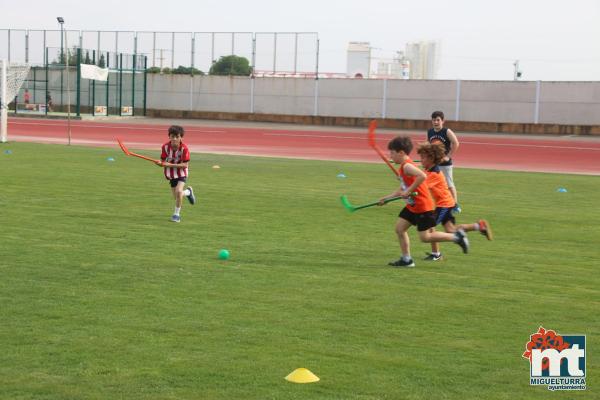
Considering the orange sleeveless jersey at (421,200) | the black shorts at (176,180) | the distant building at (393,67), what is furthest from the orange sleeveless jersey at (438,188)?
the distant building at (393,67)

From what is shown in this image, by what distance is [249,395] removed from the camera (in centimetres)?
611

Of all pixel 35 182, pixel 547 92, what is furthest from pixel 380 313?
pixel 547 92

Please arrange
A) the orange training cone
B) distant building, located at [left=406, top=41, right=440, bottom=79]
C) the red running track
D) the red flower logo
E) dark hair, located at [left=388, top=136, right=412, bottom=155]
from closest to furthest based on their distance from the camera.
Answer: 1. the orange training cone
2. the red flower logo
3. dark hair, located at [left=388, top=136, right=412, bottom=155]
4. the red running track
5. distant building, located at [left=406, top=41, right=440, bottom=79]

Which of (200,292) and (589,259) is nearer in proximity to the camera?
(200,292)

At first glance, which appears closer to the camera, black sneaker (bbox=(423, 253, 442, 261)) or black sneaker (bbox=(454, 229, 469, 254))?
black sneaker (bbox=(454, 229, 469, 254))

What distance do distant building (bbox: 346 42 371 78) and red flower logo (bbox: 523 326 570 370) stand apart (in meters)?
68.2

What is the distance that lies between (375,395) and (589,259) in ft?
20.3

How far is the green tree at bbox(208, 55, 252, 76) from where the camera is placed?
64.4m

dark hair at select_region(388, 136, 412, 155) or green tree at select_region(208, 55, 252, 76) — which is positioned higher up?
green tree at select_region(208, 55, 252, 76)

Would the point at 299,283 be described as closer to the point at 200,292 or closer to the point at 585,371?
the point at 200,292

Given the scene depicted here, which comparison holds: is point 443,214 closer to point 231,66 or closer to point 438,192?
point 438,192

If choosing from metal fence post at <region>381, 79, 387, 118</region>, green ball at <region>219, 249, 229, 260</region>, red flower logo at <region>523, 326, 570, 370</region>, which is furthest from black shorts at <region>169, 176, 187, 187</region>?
metal fence post at <region>381, 79, 387, 118</region>

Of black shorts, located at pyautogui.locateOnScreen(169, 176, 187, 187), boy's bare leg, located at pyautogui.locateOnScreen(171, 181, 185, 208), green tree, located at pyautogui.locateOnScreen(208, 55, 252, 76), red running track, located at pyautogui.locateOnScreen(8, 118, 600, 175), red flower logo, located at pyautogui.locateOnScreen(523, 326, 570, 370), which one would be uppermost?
green tree, located at pyautogui.locateOnScreen(208, 55, 252, 76)

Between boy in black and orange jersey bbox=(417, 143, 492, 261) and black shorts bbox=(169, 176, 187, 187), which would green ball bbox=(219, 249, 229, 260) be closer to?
boy in black and orange jersey bbox=(417, 143, 492, 261)
